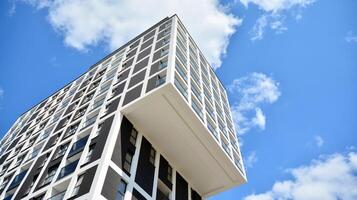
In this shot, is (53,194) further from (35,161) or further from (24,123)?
(24,123)

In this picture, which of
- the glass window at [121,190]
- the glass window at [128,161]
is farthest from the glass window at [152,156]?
the glass window at [121,190]

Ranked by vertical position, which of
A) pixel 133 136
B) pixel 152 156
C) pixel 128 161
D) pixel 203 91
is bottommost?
pixel 128 161

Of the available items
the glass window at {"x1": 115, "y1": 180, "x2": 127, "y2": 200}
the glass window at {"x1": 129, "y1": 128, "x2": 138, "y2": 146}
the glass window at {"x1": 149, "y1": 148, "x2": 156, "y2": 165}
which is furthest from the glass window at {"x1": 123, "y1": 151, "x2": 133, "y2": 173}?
the glass window at {"x1": 149, "y1": 148, "x2": 156, "y2": 165}

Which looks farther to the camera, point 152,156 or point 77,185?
point 152,156

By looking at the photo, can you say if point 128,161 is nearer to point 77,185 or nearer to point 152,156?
point 152,156

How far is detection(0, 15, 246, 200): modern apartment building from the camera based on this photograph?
25.5 metres

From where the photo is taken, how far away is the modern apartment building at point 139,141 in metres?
25.5

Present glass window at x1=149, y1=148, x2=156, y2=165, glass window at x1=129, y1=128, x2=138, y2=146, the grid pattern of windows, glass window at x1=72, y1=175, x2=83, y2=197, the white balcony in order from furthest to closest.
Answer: the grid pattern of windows, glass window at x1=149, y1=148, x2=156, y2=165, the white balcony, glass window at x1=129, y1=128, x2=138, y2=146, glass window at x1=72, y1=175, x2=83, y2=197

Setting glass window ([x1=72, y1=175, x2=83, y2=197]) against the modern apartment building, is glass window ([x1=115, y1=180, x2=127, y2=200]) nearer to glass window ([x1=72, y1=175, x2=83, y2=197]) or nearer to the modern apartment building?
the modern apartment building

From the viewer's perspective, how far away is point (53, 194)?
25625 mm

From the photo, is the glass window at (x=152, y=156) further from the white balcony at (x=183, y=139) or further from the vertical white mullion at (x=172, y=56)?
the vertical white mullion at (x=172, y=56)

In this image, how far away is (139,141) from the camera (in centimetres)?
2958

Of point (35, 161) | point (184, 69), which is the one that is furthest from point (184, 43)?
point (35, 161)

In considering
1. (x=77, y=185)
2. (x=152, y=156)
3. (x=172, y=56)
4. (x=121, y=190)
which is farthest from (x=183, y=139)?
(x=77, y=185)
